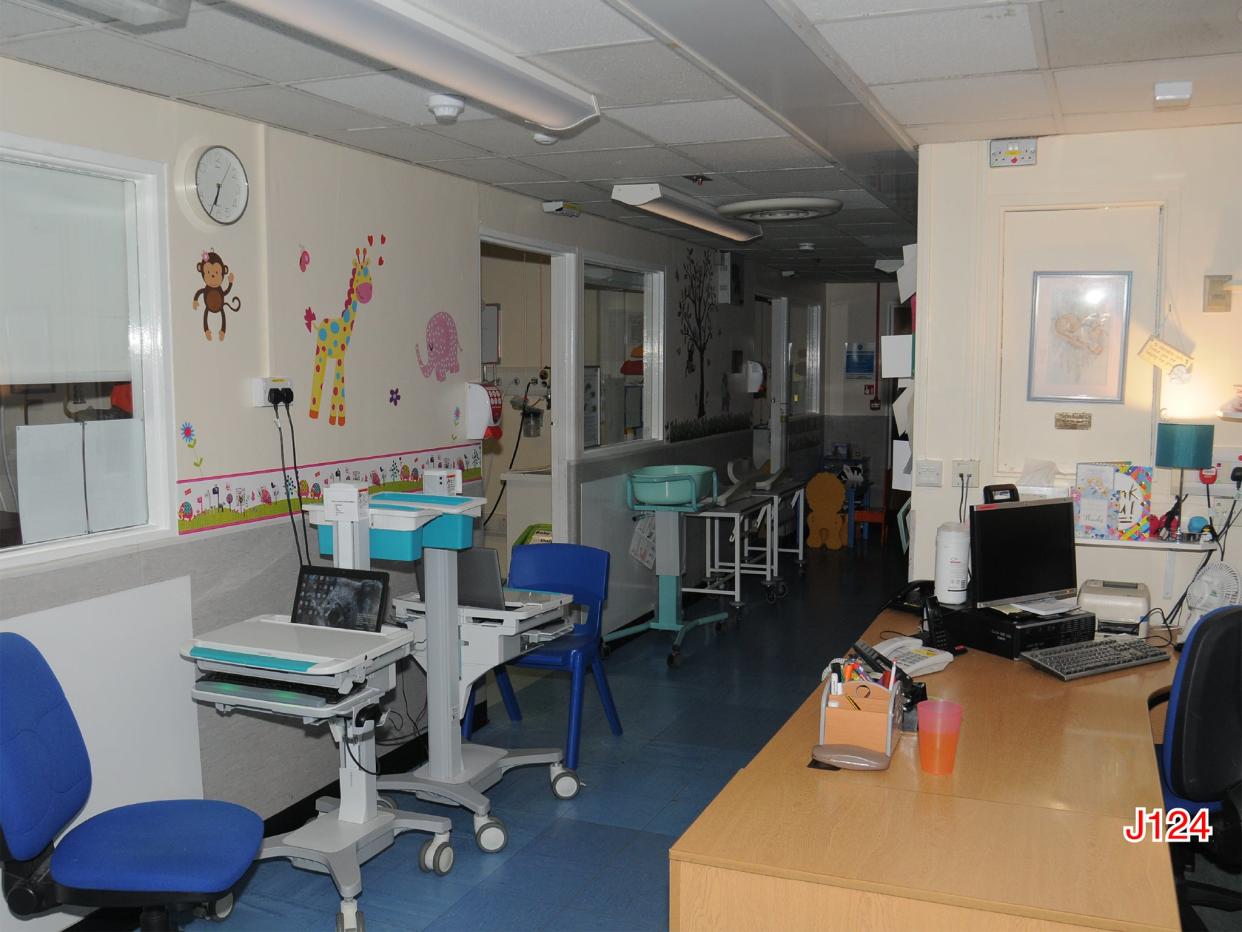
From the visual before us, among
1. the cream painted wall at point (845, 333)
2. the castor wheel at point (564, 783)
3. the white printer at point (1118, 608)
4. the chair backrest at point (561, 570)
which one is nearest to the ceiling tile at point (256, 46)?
the chair backrest at point (561, 570)

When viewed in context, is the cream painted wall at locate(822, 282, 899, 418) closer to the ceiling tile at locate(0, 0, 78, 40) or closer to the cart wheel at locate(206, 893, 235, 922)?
the cart wheel at locate(206, 893, 235, 922)

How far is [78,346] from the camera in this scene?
3221 millimetres

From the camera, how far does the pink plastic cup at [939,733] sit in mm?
2445

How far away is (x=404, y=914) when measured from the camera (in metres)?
3.30

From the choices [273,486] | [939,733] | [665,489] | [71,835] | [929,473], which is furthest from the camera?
[665,489]

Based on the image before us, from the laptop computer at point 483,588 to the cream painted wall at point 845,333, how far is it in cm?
763

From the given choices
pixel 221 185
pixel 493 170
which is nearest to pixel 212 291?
pixel 221 185

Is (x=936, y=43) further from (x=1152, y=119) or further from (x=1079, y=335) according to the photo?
(x=1079, y=335)

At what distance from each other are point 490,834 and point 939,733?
186cm

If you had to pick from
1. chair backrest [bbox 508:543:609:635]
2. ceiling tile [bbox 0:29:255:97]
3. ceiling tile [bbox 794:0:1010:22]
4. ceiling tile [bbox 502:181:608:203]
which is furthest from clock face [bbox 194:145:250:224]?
ceiling tile [bbox 794:0:1010:22]

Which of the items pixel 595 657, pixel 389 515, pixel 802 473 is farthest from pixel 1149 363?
pixel 802 473

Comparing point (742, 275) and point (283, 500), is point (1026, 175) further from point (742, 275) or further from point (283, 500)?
point (742, 275)

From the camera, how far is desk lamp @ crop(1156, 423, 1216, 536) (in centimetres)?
387

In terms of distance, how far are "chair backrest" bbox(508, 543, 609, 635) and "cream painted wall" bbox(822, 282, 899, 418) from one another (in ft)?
22.6
